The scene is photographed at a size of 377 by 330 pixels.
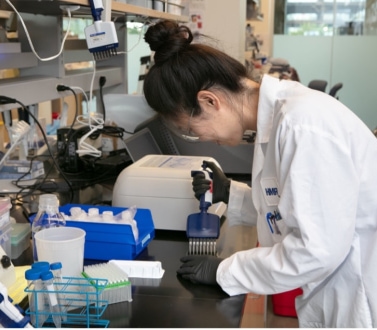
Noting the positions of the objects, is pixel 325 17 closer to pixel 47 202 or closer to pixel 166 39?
pixel 166 39

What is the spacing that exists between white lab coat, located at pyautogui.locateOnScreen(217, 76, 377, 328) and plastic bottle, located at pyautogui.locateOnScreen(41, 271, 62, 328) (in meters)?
0.36

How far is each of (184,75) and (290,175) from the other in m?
0.37

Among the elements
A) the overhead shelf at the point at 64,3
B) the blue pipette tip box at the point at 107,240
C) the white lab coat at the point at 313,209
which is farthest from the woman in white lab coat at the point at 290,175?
the overhead shelf at the point at 64,3

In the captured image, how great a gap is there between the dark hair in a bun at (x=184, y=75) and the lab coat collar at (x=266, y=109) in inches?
3.1

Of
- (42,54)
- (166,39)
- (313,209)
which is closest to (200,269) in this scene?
(313,209)

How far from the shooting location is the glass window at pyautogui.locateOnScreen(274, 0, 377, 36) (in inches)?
227

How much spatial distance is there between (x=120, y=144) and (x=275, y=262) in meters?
1.51

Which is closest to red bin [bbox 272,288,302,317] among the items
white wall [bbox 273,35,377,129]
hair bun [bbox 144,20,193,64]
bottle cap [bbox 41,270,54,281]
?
hair bun [bbox 144,20,193,64]

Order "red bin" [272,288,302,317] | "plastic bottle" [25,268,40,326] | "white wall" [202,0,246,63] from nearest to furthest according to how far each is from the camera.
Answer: "plastic bottle" [25,268,40,326]
"red bin" [272,288,302,317]
"white wall" [202,0,246,63]

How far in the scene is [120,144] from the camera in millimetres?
2436

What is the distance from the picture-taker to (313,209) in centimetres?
96

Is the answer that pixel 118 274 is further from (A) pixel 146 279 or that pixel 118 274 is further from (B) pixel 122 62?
(B) pixel 122 62

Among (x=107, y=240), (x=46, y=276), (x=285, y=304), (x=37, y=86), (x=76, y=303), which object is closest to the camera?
(x=46, y=276)

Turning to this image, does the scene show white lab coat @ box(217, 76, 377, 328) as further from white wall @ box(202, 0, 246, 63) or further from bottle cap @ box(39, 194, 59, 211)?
white wall @ box(202, 0, 246, 63)
